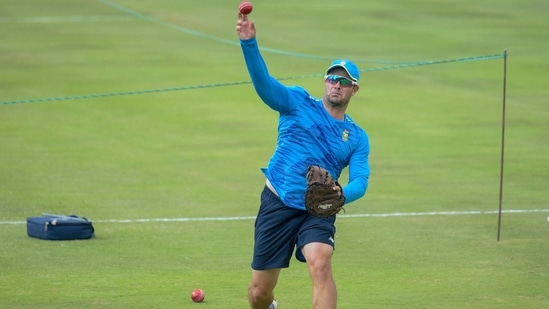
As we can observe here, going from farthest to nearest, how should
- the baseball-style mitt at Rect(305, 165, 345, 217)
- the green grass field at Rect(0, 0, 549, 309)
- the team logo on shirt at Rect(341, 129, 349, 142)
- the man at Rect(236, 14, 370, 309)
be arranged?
the green grass field at Rect(0, 0, 549, 309) → the team logo on shirt at Rect(341, 129, 349, 142) → the man at Rect(236, 14, 370, 309) → the baseball-style mitt at Rect(305, 165, 345, 217)

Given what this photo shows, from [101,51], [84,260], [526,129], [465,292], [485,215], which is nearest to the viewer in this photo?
[465,292]

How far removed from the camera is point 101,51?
101 feet

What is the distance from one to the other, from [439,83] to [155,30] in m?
8.70

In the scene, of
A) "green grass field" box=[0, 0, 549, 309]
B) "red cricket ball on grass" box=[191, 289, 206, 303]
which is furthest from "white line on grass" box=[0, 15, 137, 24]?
"red cricket ball on grass" box=[191, 289, 206, 303]

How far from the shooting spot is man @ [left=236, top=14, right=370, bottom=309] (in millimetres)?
10727

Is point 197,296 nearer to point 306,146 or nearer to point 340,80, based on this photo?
point 306,146

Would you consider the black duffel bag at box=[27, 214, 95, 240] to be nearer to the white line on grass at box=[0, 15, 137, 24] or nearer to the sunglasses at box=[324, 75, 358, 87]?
the sunglasses at box=[324, 75, 358, 87]

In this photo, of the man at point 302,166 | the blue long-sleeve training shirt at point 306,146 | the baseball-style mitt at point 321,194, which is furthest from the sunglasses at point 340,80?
the baseball-style mitt at point 321,194

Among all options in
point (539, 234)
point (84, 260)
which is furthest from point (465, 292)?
point (84, 260)

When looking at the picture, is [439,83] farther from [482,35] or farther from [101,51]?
[101,51]

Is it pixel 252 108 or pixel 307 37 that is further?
pixel 307 37

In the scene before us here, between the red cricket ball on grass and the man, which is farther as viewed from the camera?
the red cricket ball on grass

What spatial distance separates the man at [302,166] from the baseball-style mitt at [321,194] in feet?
0.50

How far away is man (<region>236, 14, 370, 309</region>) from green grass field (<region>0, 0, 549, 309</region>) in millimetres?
1776
